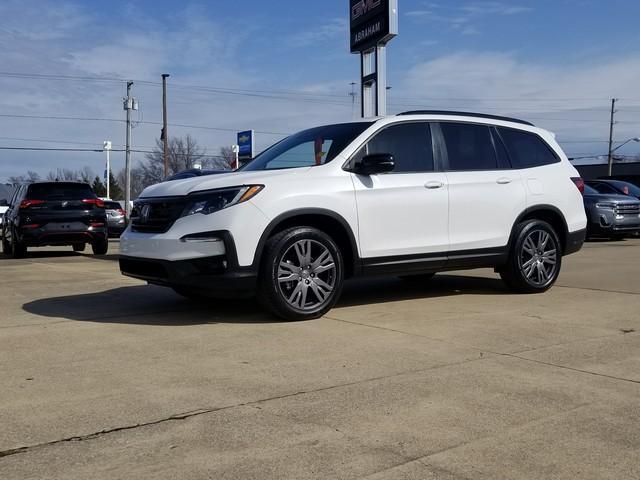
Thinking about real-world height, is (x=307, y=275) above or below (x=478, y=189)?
below

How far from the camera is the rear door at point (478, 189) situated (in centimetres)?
706

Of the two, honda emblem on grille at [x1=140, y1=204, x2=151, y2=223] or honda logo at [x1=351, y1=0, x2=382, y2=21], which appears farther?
honda logo at [x1=351, y1=0, x2=382, y2=21]

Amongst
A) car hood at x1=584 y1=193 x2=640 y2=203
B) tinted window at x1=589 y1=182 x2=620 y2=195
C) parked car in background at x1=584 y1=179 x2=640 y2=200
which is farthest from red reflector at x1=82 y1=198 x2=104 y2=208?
parked car in background at x1=584 y1=179 x2=640 y2=200

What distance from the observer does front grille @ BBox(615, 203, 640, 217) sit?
701 inches

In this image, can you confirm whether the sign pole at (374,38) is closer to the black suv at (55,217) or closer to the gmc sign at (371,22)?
the gmc sign at (371,22)

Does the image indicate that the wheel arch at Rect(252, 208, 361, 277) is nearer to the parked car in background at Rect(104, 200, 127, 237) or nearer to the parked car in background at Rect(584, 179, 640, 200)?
the parked car in background at Rect(584, 179, 640, 200)

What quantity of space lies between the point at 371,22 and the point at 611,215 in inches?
306

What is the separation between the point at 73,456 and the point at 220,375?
1.38 metres

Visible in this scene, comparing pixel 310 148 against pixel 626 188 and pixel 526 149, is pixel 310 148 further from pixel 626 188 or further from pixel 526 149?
pixel 626 188

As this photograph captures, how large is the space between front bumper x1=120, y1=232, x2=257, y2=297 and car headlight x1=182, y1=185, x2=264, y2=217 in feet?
0.84

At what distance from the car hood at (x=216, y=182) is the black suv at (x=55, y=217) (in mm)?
8323

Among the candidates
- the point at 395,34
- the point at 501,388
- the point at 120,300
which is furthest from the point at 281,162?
the point at 395,34

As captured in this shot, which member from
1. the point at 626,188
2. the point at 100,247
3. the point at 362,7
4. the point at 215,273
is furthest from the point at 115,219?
the point at 215,273

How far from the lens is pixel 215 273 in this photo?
575 cm
